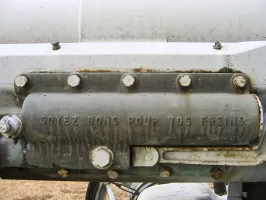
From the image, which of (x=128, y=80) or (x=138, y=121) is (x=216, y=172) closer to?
(x=138, y=121)

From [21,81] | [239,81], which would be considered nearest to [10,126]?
[21,81]

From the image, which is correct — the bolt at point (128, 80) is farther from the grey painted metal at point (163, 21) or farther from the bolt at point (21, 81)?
the bolt at point (21, 81)

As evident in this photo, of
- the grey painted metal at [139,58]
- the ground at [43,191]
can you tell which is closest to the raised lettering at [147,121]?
the grey painted metal at [139,58]

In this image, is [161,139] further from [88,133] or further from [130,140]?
[88,133]

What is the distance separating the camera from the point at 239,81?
208 centimetres

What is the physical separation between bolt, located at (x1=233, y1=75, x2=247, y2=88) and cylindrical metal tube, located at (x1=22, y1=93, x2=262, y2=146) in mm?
42

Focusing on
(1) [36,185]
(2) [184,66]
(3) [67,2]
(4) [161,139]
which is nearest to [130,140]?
(4) [161,139]

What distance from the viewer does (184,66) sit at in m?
2.13

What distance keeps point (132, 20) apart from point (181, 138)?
566 mm

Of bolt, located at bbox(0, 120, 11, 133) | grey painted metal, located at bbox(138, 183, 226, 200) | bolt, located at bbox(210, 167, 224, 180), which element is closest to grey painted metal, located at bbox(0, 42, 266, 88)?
bolt, located at bbox(0, 120, 11, 133)

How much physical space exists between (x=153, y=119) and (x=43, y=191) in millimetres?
5945

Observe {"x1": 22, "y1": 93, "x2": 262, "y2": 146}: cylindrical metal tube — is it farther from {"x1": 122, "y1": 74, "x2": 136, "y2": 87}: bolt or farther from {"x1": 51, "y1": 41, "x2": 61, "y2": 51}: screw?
{"x1": 51, "y1": 41, "x2": 61, "y2": 51}: screw

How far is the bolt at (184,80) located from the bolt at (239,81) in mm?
177

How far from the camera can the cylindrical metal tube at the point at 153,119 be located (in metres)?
2.04
